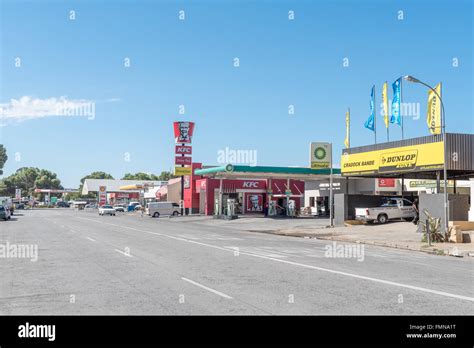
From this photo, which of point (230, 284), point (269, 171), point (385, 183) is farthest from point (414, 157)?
point (385, 183)

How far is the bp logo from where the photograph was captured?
159ft

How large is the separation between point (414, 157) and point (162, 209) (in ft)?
141

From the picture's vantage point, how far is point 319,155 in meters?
48.8

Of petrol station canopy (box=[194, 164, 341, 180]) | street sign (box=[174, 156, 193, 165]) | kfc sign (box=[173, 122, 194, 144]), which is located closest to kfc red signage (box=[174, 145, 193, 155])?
street sign (box=[174, 156, 193, 165])

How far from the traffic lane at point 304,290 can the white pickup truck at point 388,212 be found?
23190 millimetres

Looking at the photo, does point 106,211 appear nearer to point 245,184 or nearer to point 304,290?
point 245,184

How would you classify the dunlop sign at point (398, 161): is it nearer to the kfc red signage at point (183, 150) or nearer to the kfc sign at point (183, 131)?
the kfc red signage at point (183, 150)

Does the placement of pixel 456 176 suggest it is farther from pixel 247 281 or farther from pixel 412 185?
pixel 247 281

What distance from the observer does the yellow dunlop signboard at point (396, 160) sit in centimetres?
2936

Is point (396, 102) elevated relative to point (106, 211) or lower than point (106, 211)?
elevated
